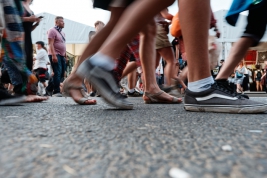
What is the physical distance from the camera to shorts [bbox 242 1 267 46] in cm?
183

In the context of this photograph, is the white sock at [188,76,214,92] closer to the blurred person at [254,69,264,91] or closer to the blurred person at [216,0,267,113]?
the blurred person at [216,0,267,113]

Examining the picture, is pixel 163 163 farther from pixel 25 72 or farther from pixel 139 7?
pixel 25 72

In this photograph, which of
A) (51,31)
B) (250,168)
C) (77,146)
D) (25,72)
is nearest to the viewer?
(250,168)

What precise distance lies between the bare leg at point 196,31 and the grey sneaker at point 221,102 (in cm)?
8

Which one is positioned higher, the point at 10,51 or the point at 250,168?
the point at 10,51

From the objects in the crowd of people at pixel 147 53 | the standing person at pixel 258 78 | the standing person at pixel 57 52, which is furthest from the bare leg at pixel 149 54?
the standing person at pixel 258 78

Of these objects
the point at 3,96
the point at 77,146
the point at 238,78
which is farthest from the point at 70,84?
the point at 238,78

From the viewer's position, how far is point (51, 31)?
4.47 metres

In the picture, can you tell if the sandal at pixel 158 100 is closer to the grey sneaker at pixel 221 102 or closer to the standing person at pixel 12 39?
the grey sneaker at pixel 221 102

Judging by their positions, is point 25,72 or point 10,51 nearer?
point 10,51

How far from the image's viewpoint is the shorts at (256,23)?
6.00ft

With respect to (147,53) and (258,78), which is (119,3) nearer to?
(147,53)

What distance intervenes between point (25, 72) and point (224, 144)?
1.83 meters

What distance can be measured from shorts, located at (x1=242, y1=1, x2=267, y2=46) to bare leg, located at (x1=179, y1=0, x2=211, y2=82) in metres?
0.65
